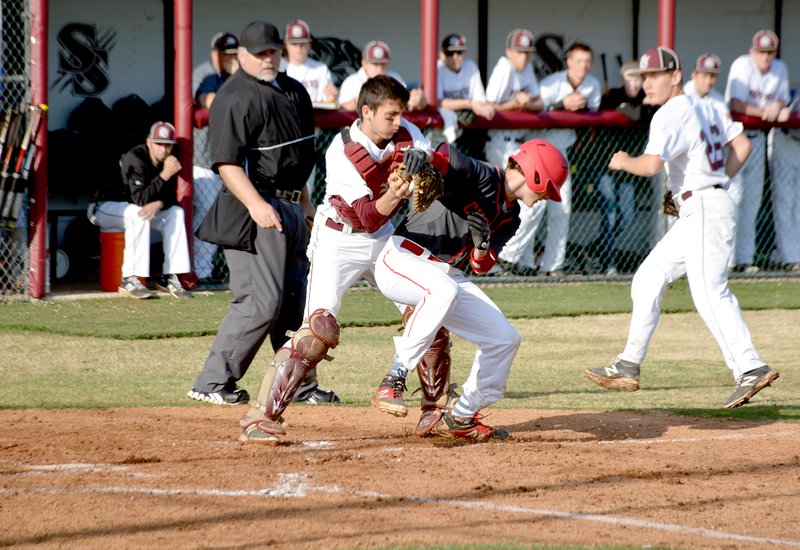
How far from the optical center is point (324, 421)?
6.29 m

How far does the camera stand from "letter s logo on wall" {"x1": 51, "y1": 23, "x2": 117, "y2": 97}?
1315cm

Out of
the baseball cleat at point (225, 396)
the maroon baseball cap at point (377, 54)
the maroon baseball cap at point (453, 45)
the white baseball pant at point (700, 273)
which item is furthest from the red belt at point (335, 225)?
the maroon baseball cap at point (453, 45)

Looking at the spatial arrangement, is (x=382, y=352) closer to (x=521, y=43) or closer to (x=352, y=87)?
(x=352, y=87)

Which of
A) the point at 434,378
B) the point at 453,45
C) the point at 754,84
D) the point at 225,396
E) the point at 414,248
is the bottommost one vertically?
the point at 225,396

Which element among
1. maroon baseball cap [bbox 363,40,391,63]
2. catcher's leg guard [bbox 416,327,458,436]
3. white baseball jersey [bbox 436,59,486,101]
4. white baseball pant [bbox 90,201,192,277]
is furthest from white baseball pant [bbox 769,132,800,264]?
catcher's leg guard [bbox 416,327,458,436]

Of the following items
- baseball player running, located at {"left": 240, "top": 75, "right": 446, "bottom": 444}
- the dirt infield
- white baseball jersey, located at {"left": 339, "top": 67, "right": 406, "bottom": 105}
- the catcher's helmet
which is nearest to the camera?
the dirt infield

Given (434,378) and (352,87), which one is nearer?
(434,378)

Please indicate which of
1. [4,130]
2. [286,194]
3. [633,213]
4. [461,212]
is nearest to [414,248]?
[461,212]

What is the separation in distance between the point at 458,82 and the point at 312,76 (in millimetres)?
1622

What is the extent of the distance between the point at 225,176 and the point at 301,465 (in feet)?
6.62

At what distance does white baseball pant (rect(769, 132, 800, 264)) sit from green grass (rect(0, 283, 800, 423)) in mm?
1446

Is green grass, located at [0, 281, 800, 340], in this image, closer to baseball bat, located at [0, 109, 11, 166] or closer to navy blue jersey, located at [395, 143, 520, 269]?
baseball bat, located at [0, 109, 11, 166]

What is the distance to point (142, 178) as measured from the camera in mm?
10984

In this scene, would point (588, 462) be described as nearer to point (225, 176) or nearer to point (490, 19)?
point (225, 176)
